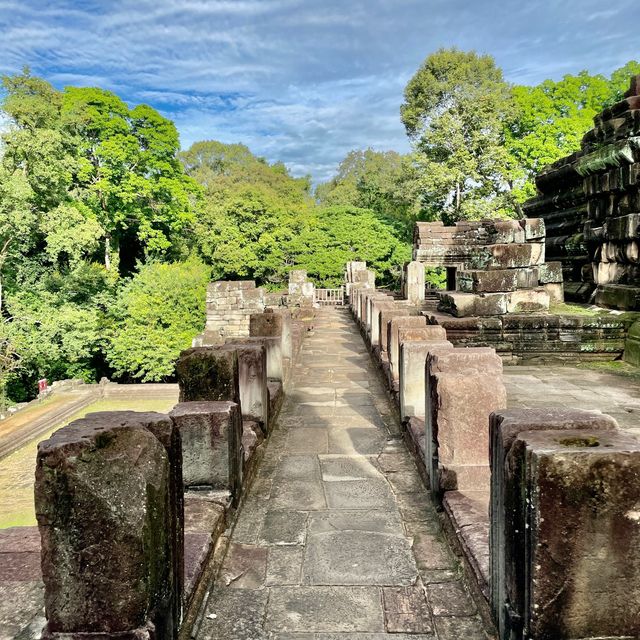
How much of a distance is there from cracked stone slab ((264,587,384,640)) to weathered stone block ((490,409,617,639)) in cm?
54

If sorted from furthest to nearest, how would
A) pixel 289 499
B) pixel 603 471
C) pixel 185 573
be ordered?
1. pixel 289 499
2. pixel 185 573
3. pixel 603 471

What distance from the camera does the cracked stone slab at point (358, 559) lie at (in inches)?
109

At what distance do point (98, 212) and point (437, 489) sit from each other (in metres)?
31.1

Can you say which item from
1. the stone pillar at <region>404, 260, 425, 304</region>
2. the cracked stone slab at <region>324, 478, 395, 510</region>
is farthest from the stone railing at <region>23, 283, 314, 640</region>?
the stone pillar at <region>404, 260, 425, 304</region>

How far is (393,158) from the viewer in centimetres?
5672

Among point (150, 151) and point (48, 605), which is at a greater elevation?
point (150, 151)

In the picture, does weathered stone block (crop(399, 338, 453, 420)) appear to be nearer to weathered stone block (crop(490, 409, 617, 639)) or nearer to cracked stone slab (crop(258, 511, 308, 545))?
cracked stone slab (crop(258, 511, 308, 545))

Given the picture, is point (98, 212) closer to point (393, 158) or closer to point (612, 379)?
point (612, 379)

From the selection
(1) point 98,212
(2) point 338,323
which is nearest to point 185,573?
(2) point 338,323

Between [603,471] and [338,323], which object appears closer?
[603,471]

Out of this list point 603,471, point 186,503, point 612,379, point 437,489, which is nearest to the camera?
point 603,471

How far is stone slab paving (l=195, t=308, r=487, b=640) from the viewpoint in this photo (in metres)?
2.42

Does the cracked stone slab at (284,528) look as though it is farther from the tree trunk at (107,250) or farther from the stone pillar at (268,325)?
the tree trunk at (107,250)

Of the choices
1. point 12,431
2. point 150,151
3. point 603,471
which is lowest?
point 12,431
